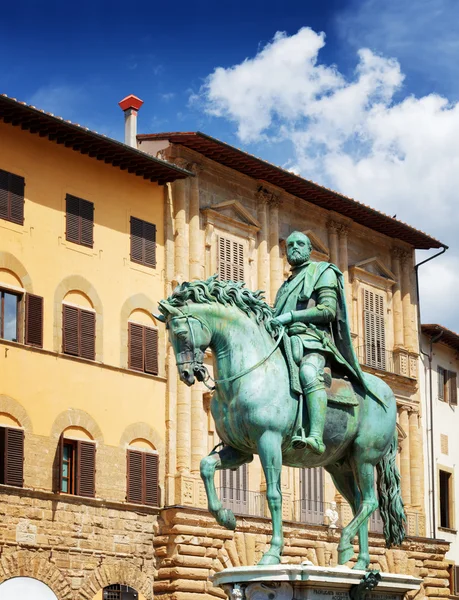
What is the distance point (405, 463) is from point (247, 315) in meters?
24.8

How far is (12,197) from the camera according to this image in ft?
84.6

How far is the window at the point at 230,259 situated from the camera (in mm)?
30125

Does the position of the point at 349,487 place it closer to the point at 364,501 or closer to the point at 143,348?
the point at 364,501

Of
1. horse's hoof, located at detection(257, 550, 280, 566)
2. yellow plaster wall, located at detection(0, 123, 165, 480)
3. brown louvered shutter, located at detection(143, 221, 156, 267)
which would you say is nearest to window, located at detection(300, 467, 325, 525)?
yellow plaster wall, located at detection(0, 123, 165, 480)

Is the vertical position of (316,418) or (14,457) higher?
(14,457)

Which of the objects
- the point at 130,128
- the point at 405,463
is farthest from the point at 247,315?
the point at 405,463

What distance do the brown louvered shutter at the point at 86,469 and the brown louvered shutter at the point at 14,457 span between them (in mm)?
1498

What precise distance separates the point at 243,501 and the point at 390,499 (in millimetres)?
17382

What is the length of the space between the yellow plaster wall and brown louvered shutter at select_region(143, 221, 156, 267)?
16cm

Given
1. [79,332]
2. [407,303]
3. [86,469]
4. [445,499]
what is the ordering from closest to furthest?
[86,469] < [79,332] < [407,303] < [445,499]

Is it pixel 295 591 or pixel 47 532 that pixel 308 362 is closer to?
pixel 295 591

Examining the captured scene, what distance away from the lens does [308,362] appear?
1100cm

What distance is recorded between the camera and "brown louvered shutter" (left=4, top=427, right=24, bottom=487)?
2431 cm

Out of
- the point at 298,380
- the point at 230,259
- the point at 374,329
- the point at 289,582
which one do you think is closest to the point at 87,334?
the point at 230,259
